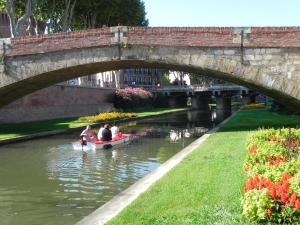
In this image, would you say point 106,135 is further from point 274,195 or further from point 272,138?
point 274,195

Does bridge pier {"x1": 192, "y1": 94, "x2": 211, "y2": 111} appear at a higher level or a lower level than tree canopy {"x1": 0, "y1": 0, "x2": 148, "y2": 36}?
lower

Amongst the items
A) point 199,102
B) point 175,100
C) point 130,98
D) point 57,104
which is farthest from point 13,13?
point 175,100

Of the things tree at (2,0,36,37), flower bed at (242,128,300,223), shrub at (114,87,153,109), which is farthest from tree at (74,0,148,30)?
flower bed at (242,128,300,223)

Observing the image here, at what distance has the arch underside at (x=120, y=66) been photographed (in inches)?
922

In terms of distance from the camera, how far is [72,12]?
43219mm

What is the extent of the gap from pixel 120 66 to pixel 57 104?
67.0ft

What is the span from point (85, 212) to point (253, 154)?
13.3 feet

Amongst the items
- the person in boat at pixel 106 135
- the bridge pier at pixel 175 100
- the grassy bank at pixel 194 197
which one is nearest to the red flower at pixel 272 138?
the grassy bank at pixel 194 197

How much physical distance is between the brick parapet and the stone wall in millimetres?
13547

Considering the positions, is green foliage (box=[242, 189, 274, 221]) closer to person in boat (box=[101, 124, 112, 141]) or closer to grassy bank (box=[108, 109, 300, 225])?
grassy bank (box=[108, 109, 300, 225])

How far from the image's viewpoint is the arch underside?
23.4 meters

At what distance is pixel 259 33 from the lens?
22344 millimetres

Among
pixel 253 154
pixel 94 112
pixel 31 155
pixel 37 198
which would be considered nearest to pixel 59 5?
pixel 94 112

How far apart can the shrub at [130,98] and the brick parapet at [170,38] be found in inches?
1466
